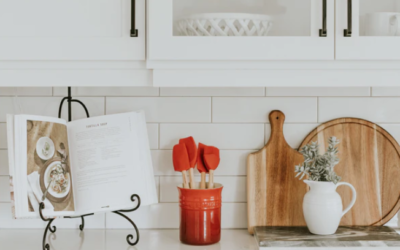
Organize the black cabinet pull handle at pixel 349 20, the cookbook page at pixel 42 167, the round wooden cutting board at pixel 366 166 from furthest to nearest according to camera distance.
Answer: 1. the round wooden cutting board at pixel 366 166
2. the cookbook page at pixel 42 167
3. the black cabinet pull handle at pixel 349 20

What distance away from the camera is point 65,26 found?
3.80 feet

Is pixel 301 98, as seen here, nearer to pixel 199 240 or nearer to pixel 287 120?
pixel 287 120

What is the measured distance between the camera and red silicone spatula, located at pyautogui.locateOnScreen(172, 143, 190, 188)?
1.36m

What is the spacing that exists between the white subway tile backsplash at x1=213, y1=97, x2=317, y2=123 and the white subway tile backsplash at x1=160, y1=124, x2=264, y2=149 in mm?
35

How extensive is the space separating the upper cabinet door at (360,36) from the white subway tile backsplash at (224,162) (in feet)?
1.60

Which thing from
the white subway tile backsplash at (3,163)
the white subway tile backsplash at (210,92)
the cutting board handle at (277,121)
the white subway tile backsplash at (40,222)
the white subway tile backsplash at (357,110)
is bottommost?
the white subway tile backsplash at (40,222)

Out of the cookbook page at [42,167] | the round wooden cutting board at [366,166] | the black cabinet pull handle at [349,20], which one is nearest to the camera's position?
the black cabinet pull handle at [349,20]

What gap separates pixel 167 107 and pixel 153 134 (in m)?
0.10

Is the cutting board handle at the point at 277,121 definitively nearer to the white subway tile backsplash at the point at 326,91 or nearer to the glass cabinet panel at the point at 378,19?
the white subway tile backsplash at the point at 326,91

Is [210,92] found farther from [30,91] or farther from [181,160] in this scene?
[30,91]

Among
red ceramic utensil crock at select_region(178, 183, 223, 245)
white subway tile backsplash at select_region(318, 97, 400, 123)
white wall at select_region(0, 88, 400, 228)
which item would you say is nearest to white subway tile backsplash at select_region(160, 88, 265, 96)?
white wall at select_region(0, 88, 400, 228)

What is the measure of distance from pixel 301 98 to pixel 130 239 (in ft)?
2.29

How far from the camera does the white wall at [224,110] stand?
4.89ft

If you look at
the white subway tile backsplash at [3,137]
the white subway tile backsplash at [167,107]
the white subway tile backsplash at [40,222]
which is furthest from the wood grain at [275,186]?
the white subway tile backsplash at [3,137]
